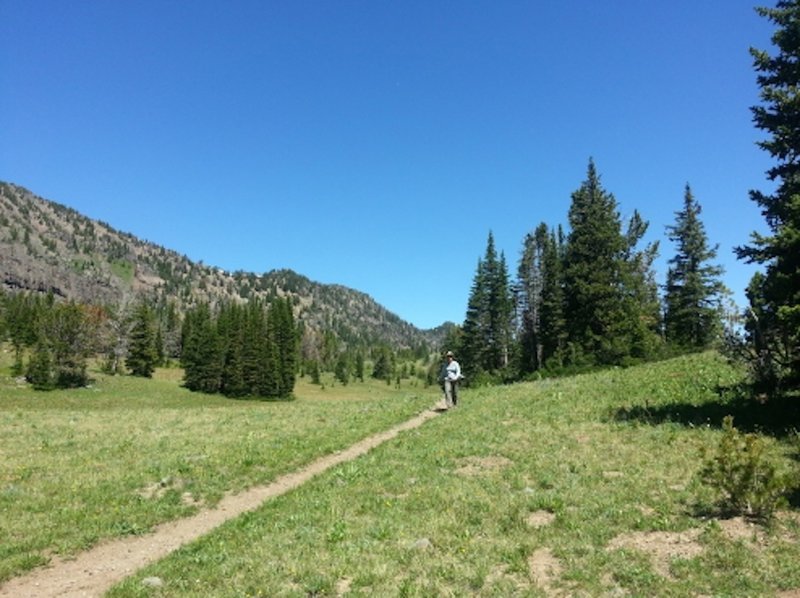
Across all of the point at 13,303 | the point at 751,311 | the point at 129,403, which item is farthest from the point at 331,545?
the point at 13,303

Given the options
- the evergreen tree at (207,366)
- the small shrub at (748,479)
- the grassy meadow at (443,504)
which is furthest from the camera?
the evergreen tree at (207,366)

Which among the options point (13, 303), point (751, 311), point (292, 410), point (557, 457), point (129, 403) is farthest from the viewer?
point (13, 303)

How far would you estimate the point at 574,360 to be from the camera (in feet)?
156

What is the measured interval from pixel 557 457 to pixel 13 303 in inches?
8154

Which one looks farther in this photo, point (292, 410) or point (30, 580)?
point (292, 410)

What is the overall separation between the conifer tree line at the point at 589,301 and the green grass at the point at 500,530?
2362cm

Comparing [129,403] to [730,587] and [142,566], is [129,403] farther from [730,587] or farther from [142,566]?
[730,587]

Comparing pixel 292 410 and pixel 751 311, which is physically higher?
pixel 751 311

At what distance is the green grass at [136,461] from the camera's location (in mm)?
11906

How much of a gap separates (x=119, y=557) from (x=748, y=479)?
12059 mm

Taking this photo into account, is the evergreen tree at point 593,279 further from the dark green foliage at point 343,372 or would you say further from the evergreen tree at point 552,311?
the dark green foliage at point 343,372

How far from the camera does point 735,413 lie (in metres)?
17.8

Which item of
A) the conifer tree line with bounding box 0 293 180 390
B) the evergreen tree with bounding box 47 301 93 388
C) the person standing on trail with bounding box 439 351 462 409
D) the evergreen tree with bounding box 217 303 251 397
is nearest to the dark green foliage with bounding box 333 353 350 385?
the evergreen tree with bounding box 217 303 251 397

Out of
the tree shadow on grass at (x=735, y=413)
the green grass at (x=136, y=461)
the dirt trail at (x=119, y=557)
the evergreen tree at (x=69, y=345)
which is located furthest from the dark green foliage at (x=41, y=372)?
the tree shadow on grass at (x=735, y=413)
